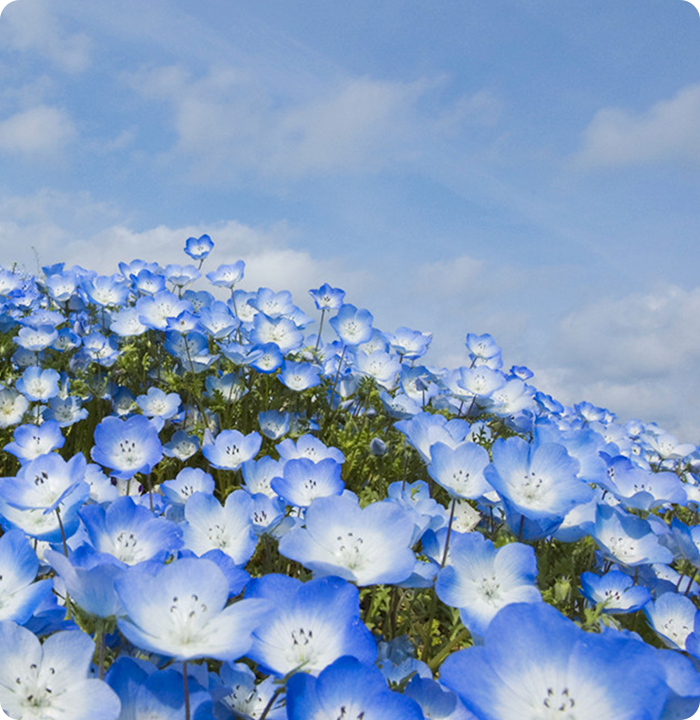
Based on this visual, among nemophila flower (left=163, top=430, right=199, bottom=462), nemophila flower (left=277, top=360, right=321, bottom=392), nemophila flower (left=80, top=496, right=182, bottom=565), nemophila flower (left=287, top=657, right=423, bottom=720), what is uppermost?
nemophila flower (left=277, top=360, right=321, bottom=392)

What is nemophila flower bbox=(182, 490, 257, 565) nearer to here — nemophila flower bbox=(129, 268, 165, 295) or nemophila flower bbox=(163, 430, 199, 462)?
nemophila flower bbox=(163, 430, 199, 462)

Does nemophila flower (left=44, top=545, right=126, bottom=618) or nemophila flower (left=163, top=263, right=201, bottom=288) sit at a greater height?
nemophila flower (left=163, top=263, right=201, bottom=288)

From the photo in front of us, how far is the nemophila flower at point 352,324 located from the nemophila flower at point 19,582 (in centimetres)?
305

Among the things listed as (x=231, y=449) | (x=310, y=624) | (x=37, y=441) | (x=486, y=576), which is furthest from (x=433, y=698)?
(x=37, y=441)

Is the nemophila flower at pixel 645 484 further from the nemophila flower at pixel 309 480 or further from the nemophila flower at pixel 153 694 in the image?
the nemophila flower at pixel 153 694

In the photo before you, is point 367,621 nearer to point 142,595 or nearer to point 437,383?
point 142,595

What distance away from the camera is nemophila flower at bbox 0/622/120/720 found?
1166mm

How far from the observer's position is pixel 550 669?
1.02m

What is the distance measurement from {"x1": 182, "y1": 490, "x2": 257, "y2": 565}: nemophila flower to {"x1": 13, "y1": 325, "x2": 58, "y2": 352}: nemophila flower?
3142 millimetres

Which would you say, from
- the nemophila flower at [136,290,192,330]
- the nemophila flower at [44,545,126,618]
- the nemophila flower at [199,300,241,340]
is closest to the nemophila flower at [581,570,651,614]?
the nemophila flower at [44,545,126,618]

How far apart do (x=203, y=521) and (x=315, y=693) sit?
96 centimetres

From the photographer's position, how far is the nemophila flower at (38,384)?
4.19 meters

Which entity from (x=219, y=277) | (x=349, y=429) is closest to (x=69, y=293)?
(x=219, y=277)

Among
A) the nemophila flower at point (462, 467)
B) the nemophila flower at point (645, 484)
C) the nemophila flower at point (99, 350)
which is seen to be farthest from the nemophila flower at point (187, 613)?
the nemophila flower at point (99, 350)
